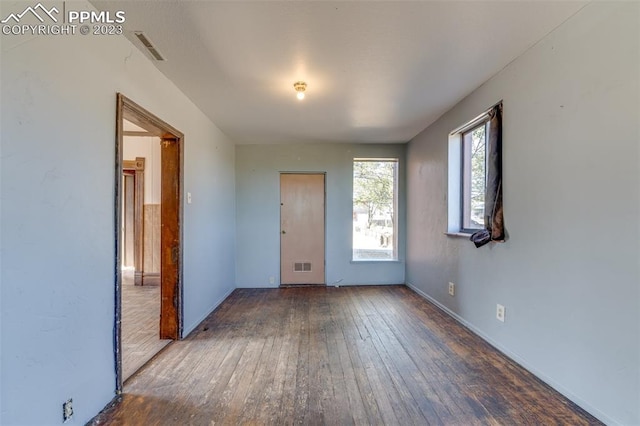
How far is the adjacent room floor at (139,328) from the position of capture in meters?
2.35

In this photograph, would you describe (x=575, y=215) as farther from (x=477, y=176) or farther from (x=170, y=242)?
(x=170, y=242)

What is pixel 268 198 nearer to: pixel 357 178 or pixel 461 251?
pixel 357 178

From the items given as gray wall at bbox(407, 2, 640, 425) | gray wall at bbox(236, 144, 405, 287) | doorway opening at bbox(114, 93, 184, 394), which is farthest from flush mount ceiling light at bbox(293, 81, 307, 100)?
gray wall at bbox(236, 144, 405, 287)

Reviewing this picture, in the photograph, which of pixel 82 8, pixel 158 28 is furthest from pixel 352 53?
pixel 82 8

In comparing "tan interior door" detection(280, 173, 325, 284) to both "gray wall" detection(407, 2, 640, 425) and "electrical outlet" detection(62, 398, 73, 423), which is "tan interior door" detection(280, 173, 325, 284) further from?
"electrical outlet" detection(62, 398, 73, 423)

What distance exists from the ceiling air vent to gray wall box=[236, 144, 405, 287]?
2646mm

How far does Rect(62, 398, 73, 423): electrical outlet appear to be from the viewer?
4.75ft

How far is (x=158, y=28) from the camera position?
5.97ft

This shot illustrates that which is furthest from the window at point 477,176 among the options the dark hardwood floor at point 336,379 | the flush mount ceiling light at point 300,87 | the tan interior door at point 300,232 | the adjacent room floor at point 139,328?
the adjacent room floor at point 139,328

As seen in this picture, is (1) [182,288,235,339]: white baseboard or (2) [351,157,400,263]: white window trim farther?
(2) [351,157,400,263]: white window trim

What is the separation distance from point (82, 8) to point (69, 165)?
861 millimetres

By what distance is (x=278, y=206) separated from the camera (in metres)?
4.79
